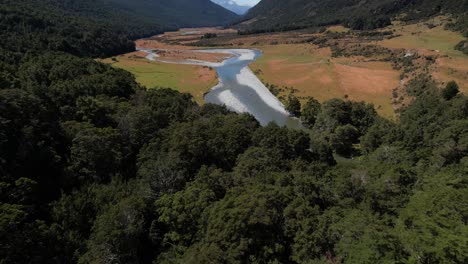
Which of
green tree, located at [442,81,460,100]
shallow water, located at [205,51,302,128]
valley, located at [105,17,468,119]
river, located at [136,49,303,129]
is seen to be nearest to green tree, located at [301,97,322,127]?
river, located at [136,49,303,129]

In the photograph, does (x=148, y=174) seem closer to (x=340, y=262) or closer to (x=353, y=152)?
(x=340, y=262)

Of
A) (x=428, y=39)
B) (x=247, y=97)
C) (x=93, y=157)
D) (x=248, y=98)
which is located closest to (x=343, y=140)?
(x=93, y=157)

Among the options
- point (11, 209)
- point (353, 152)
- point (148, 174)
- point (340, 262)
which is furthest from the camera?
point (353, 152)

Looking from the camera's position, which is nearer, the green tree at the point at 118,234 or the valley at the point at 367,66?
the green tree at the point at 118,234

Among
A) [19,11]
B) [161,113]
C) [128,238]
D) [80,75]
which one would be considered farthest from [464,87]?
[19,11]

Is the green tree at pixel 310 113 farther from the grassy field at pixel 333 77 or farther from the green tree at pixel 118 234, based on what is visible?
the green tree at pixel 118 234

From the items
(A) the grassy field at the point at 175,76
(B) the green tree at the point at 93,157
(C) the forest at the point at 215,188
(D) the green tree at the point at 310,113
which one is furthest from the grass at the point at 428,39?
(B) the green tree at the point at 93,157
